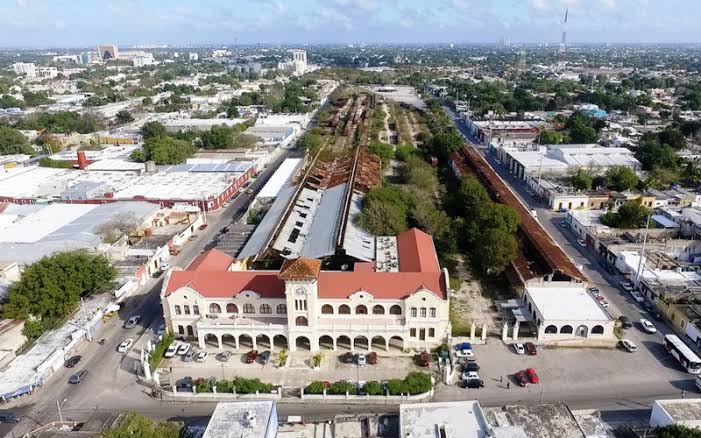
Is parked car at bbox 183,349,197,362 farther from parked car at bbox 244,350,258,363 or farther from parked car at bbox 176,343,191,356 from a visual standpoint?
parked car at bbox 244,350,258,363

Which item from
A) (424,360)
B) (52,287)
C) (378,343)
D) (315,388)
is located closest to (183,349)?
(315,388)

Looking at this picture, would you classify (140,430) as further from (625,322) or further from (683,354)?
(625,322)

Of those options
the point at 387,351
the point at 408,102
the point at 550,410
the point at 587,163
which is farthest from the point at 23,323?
the point at 408,102

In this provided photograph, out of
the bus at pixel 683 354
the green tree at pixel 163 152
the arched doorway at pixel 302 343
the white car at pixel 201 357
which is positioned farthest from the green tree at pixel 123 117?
the bus at pixel 683 354

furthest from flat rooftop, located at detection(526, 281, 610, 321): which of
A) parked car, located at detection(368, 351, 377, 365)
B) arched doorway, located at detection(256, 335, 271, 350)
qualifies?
arched doorway, located at detection(256, 335, 271, 350)

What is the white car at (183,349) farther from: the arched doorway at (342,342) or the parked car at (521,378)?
the parked car at (521,378)

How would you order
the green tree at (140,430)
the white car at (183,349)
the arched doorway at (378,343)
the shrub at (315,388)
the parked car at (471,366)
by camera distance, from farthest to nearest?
the arched doorway at (378,343), the white car at (183,349), the parked car at (471,366), the shrub at (315,388), the green tree at (140,430)
